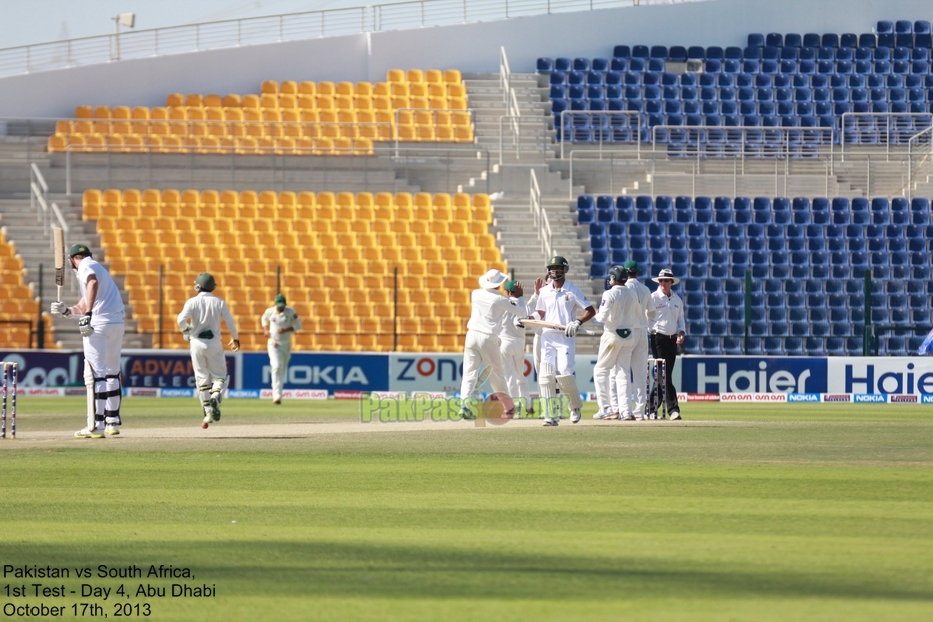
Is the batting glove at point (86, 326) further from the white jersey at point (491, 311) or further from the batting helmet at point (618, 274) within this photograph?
the batting helmet at point (618, 274)

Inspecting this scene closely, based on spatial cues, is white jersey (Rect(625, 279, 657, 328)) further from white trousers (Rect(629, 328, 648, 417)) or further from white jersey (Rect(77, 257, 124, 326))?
white jersey (Rect(77, 257, 124, 326))

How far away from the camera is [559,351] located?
1800 centimetres

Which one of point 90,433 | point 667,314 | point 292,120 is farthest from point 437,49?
point 90,433

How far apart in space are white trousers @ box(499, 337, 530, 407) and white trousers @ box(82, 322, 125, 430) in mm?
5088

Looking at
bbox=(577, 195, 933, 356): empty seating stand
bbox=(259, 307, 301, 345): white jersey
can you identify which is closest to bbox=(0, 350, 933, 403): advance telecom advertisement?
bbox=(577, 195, 933, 356): empty seating stand

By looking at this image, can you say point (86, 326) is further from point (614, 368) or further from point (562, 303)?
point (614, 368)

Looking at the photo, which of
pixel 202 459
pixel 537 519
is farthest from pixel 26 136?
pixel 537 519

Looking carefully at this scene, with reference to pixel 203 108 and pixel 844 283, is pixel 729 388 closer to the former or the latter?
pixel 844 283

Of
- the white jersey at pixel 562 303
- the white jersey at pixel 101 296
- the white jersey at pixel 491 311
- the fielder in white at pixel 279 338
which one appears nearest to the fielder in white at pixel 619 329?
the white jersey at pixel 562 303

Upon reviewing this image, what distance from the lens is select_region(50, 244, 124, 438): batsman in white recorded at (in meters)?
15.3

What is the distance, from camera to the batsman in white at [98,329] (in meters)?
15.3

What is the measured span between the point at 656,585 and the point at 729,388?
21.8 meters

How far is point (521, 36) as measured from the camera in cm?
4331

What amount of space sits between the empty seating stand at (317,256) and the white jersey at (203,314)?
1145 cm
